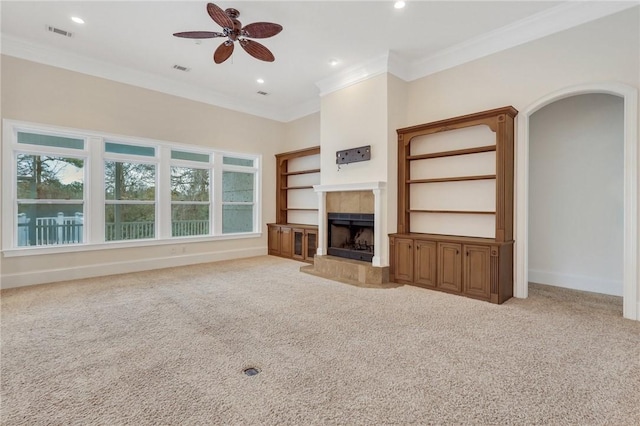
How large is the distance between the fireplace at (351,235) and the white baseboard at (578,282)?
2.64 metres

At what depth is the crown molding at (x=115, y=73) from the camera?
179 inches

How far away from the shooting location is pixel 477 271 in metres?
4.02

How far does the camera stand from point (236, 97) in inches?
271

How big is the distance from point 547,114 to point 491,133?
1.13 metres

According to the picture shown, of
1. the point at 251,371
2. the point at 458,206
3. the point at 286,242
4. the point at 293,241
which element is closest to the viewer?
the point at 251,371

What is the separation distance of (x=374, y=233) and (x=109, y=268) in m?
4.67

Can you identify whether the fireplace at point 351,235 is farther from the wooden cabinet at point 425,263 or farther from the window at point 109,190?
the window at point 109,190

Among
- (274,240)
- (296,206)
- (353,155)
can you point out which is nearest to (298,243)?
(274,240)

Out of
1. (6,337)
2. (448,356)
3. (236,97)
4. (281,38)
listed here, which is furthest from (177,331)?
(236,97)

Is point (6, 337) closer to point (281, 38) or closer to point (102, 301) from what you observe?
point (102, 301)

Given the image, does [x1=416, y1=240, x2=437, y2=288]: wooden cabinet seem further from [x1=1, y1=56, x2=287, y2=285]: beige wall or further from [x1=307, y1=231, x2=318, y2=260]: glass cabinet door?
[x1=1, y1=56, x2=287, y2=285]: beige wall

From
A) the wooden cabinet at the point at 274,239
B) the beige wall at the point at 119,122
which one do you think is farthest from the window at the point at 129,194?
the wooden cabinet at the point at 274,239

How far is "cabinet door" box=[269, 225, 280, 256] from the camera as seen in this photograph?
7.39m

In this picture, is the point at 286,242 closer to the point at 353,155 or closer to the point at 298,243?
the point at 298,243
